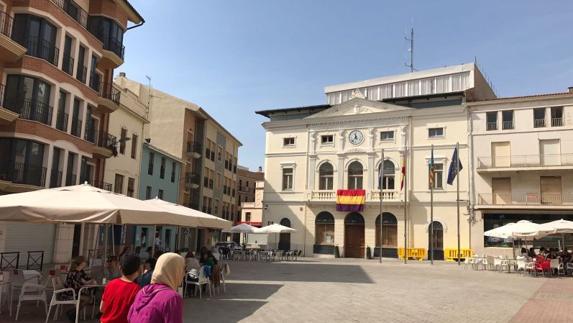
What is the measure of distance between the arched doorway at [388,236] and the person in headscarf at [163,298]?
128 feet

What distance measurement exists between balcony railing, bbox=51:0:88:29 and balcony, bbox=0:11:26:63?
3.31 meters

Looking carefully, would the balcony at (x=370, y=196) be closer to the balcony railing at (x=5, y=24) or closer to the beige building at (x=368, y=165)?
the beige building at (x=368, y=165)

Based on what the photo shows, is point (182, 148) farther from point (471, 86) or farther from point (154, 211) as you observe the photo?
point (154, 211)

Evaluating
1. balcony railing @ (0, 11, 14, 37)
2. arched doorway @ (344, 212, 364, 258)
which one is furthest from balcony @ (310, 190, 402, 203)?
balcony railing @ (0, 11, 14, 37)

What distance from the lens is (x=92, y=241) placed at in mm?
29719

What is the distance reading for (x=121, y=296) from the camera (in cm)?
519

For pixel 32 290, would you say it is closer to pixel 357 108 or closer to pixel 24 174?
pixel 24 174

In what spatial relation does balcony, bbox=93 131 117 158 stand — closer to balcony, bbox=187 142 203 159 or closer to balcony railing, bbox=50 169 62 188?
balcony railing, bbox=50 169 62 188

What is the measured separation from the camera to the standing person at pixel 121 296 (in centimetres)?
518

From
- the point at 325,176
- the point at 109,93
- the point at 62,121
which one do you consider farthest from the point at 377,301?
the point at 325,176

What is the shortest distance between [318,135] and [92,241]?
881 inches

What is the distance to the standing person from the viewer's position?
5.18 meters

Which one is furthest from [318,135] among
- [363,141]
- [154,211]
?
[154,211]

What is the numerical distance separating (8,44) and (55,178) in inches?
266
